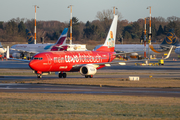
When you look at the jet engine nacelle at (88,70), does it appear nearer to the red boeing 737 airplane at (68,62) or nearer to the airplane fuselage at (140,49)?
the red boeing 737 airplane at (68,62)

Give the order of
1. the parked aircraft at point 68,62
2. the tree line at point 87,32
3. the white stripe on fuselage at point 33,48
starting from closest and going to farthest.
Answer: the parked aircraft at point 68,62
the white stripe on fuselage at point 33,48
the tree line at point 87,32

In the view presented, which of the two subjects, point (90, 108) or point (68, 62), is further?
point (68, 62)

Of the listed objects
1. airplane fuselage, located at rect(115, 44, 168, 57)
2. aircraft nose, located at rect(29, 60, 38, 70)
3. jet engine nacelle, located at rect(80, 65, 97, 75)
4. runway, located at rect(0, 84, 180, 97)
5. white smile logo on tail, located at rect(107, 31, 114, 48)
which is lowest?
runway, located at rect(0, 84, 180, 97)

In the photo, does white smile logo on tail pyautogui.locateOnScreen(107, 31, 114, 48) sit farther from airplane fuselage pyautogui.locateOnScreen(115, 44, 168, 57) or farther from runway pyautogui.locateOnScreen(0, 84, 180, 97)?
airplane fuselage pyautogui.locateOnScreen(115, 44, 168, 57)

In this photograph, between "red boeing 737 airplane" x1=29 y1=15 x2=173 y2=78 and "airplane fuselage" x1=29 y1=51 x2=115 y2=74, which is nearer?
"airplane fuselage" x1=29 y1=51 x2=115 y2=74

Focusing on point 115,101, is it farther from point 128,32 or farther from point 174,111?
point 128,32

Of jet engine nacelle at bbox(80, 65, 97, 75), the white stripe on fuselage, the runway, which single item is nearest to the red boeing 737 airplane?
jet engine nacelle at bbox(80, 65, 97, 75)

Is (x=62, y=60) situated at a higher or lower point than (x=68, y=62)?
higher

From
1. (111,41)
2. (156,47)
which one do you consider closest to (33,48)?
(156,47)

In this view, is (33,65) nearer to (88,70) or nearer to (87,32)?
(88,70)

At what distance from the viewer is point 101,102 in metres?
→ 19.5

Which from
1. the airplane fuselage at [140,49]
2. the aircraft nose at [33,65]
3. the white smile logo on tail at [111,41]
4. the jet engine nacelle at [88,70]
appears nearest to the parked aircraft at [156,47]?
the airplane fuselage at [140,49]

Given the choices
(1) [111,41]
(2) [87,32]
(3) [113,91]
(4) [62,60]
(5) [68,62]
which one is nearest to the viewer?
(3) [113,91]

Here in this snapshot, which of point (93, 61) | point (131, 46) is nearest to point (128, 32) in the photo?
point (131, 46)
